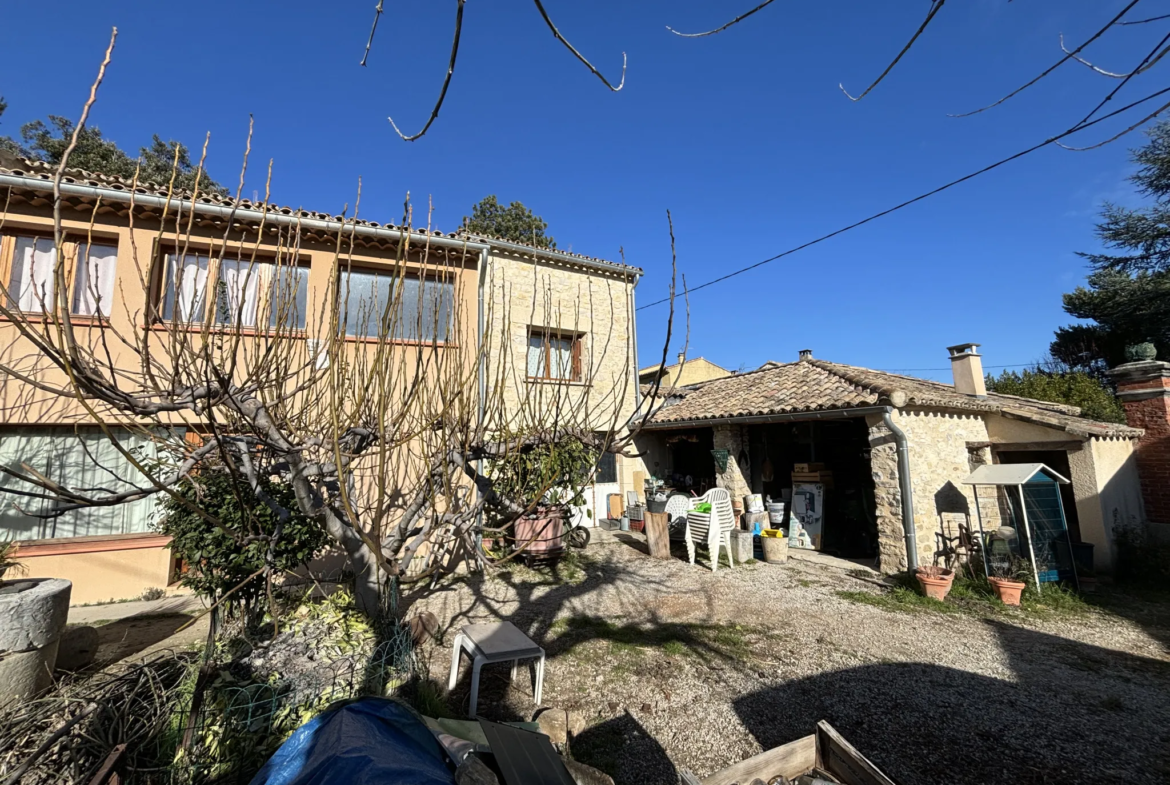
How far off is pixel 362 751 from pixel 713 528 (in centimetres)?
769

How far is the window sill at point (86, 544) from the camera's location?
6461 mm

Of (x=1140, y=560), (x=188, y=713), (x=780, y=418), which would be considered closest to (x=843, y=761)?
(x=188, y=713)

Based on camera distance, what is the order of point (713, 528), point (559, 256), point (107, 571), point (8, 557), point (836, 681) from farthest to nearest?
1. point (559, 256)
2. point (713, 528)
3. point (107, 571)
4. point (8, 557)
5. point (836, 681)

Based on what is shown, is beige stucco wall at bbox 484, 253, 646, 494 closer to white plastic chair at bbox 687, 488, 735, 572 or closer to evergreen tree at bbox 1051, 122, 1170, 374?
white plastic chair at bbox 687, 488, 735, 572

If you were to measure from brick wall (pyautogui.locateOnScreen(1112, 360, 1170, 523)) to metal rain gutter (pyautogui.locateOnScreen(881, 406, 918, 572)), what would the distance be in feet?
16.2

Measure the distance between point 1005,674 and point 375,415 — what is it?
656 cm

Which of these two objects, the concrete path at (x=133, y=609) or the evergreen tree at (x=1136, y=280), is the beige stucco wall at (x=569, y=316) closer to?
the concrete path at (x=133, y=609)

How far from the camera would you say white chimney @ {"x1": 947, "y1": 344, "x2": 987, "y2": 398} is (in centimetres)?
999

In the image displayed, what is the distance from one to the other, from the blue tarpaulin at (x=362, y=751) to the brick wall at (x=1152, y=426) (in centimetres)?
1245

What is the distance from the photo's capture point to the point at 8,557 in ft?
19.0

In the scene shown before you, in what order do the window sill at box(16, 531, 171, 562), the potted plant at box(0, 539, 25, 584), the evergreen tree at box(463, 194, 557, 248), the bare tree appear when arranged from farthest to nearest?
the evergreen tree at box(463, 194, 557, 248) < the window sill at box(16, 531, 171, 562) < the potted plant at box(0, 539, 25, 584) < the bare tree

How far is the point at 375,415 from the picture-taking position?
387cm

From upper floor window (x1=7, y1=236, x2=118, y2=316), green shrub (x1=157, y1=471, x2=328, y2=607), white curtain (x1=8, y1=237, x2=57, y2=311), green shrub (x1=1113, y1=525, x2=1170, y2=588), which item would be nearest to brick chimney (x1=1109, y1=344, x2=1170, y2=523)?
green shrub (x1=1113, y1=525, x2=1170, y2=588)

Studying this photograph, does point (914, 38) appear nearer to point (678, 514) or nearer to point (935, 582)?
point (935, 582)
